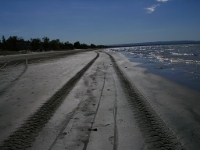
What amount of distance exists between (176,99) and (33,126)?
12.8 feet

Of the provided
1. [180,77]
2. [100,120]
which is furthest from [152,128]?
[180,77]

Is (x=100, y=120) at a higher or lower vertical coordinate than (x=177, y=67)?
lower

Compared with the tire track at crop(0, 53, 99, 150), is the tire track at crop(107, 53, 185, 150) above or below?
below

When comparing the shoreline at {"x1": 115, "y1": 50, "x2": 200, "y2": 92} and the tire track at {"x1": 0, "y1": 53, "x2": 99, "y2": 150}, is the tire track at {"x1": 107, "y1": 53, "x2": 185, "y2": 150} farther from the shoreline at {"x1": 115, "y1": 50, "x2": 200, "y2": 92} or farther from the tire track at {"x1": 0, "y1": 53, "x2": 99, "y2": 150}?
the shoreline at {"x1": 115, "y1": 50, "x2": 200, "y2": 92}

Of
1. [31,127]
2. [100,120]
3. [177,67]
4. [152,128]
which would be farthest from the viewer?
[177,67]

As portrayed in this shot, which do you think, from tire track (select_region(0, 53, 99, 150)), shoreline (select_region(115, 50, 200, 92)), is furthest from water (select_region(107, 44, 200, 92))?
tire track (select_region(0, 53, 99, 150))

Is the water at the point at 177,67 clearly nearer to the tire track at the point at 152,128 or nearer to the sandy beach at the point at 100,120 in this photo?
the sandy beach at the point at 100,120

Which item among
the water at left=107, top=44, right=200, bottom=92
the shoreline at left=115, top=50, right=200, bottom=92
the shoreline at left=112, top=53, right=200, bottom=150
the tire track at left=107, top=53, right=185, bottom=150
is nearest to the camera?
the tire track at left=107, top=53, right=185, bottom=150

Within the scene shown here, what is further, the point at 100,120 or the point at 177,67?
the point at 177,67

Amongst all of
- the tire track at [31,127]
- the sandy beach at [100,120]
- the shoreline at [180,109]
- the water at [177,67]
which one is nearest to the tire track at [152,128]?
the sandy beach at [100,120]

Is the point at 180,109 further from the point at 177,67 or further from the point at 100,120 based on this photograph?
the point at 177,67

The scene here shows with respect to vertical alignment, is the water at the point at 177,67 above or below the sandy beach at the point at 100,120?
above

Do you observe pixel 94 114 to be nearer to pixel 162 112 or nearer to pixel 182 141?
pixel 162 112

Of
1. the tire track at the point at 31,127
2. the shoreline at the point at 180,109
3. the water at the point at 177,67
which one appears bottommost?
the shoreline at the point at 180,109
